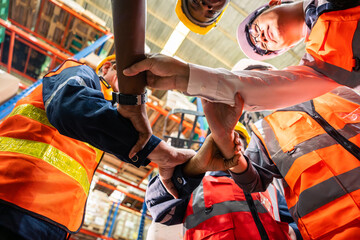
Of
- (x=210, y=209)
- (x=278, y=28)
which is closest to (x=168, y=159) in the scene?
(x=210, y=209)

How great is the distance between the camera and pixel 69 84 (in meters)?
1.36

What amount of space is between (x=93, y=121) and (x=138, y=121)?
0.25 metres

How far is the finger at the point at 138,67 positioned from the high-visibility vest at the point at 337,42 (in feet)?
3.50

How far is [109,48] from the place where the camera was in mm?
8594

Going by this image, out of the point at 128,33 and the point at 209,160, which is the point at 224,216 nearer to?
the point at 209,160

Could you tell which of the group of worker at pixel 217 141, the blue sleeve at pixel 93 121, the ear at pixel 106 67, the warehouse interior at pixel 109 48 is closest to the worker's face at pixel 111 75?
the ear at pixel 106 67

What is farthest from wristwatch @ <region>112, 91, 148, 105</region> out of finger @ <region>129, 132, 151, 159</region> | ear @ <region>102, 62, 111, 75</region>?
ear @ <region>102, 62, 111, 75</region>

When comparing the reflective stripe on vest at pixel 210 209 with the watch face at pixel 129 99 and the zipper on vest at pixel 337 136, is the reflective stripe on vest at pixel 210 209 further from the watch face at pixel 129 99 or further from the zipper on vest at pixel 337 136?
the watch face at pixel 129 99

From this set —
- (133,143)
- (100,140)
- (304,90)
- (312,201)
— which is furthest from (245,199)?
(100,140)

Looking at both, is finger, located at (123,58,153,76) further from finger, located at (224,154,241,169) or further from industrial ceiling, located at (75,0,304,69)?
industrial ceiling, located at (75,0,304,69)

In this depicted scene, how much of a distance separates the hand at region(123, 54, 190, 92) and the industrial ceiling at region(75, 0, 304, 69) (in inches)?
288

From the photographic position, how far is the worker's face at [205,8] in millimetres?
1400

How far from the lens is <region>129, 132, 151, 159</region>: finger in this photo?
1258 mm

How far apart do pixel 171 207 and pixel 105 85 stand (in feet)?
4.15
